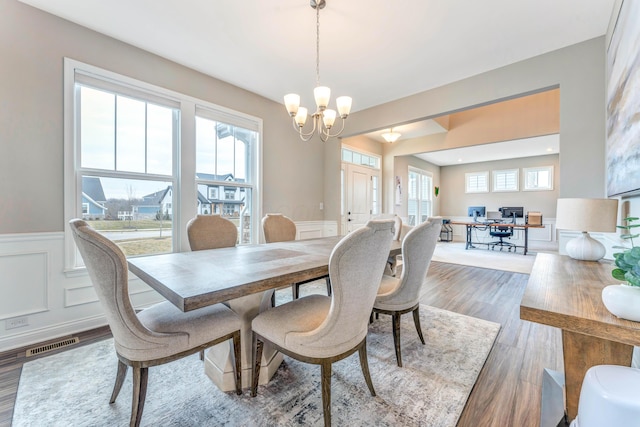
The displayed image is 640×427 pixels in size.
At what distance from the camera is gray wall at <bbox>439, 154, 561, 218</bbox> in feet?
24.7

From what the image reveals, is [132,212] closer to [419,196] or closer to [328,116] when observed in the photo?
[328,116]

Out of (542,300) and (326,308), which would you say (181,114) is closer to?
(326,308)

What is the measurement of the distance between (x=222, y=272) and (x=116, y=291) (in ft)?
1.47

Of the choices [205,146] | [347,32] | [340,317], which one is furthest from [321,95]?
[205,146]

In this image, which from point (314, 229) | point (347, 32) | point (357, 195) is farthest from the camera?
point (357, 195)

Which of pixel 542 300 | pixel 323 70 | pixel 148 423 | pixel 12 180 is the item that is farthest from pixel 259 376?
pixel 323 70

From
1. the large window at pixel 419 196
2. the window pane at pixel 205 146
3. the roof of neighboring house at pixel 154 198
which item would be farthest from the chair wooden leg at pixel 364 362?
the large window at pixel 419 196

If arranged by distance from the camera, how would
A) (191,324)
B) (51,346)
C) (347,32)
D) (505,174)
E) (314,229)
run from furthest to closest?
1. (505,174)
2. (314,229)
3. (347,32)
4. (51,346)
5. (191,324)

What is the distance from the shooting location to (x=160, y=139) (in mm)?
2814

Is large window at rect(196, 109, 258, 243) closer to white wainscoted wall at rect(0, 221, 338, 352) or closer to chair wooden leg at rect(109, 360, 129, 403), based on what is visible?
white wainscoted wall at rect(0, 221, 338, 352)

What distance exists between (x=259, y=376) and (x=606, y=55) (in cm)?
386

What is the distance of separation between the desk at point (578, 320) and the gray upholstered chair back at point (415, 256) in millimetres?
590

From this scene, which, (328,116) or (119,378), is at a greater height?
(328,116)

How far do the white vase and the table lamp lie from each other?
119 cm
